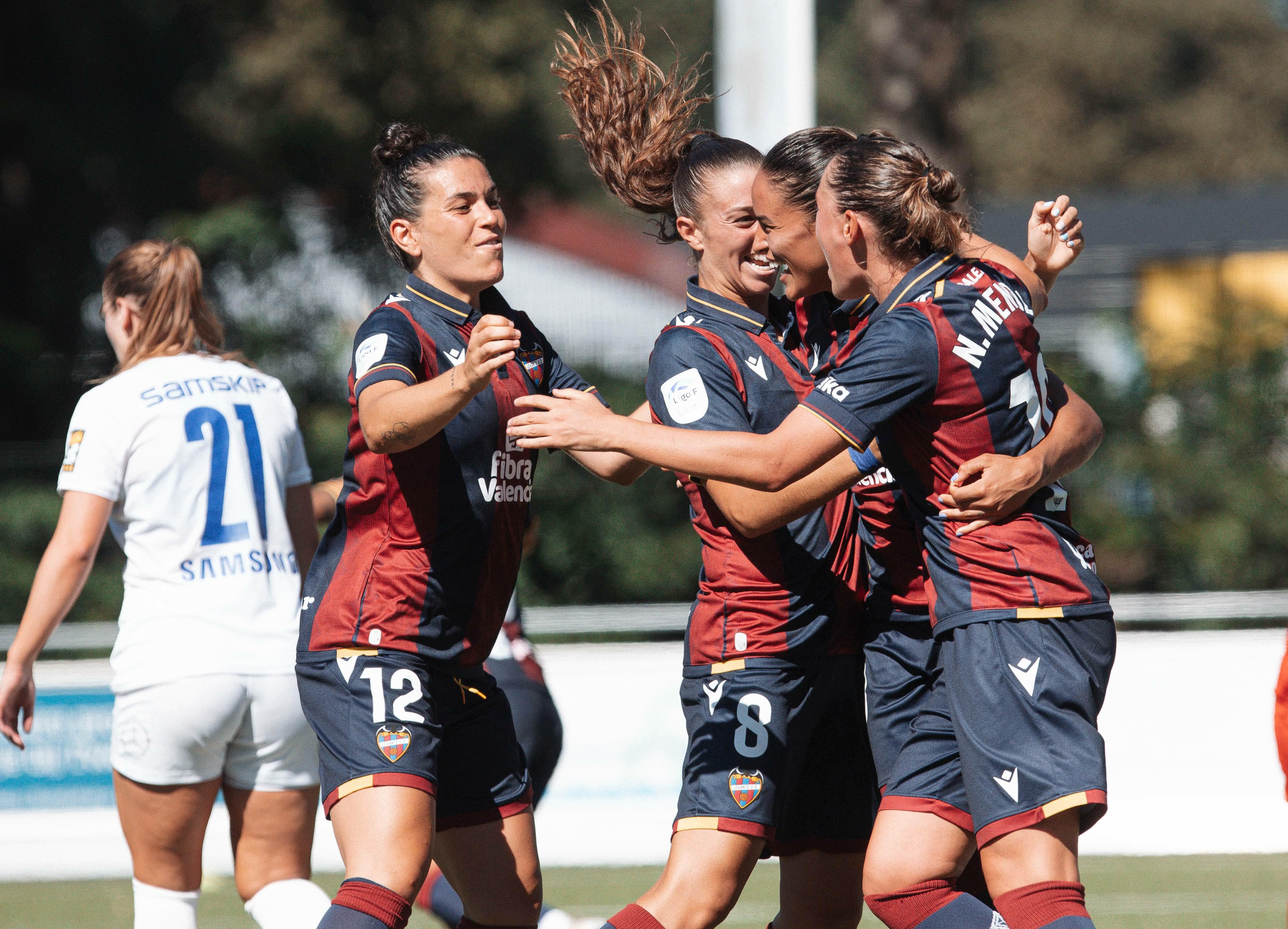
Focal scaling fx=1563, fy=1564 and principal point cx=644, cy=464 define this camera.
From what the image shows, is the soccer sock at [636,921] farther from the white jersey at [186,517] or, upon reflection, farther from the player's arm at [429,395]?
the white jersey at [186,517]

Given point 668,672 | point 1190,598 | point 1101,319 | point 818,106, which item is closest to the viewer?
point 668,672

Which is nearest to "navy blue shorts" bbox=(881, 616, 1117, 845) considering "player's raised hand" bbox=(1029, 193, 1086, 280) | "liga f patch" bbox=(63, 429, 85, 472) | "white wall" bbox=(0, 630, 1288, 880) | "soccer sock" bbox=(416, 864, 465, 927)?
"player's raised hand" bbox=(1029, 193, 1086, 280)

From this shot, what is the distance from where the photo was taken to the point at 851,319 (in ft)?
12.8

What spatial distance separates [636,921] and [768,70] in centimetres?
637

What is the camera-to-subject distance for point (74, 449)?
14.0ft

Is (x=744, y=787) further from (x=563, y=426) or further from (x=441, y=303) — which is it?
(x=441, y=303)

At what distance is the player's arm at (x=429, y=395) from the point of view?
311cm

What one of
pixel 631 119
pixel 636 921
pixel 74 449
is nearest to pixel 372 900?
pixel 636 921

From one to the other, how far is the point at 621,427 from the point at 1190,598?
6.78 m

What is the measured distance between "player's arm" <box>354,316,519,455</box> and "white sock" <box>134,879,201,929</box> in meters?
1.56

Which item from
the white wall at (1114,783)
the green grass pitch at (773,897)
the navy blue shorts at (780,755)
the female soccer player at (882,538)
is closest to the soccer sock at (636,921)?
the navy blue shorts at (780,755)

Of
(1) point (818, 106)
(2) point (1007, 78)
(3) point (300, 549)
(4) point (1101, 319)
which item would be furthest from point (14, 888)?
(2) point (1007, 78)

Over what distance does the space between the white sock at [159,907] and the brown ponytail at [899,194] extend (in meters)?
2.52

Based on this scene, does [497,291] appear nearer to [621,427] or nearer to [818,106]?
[621,427]
